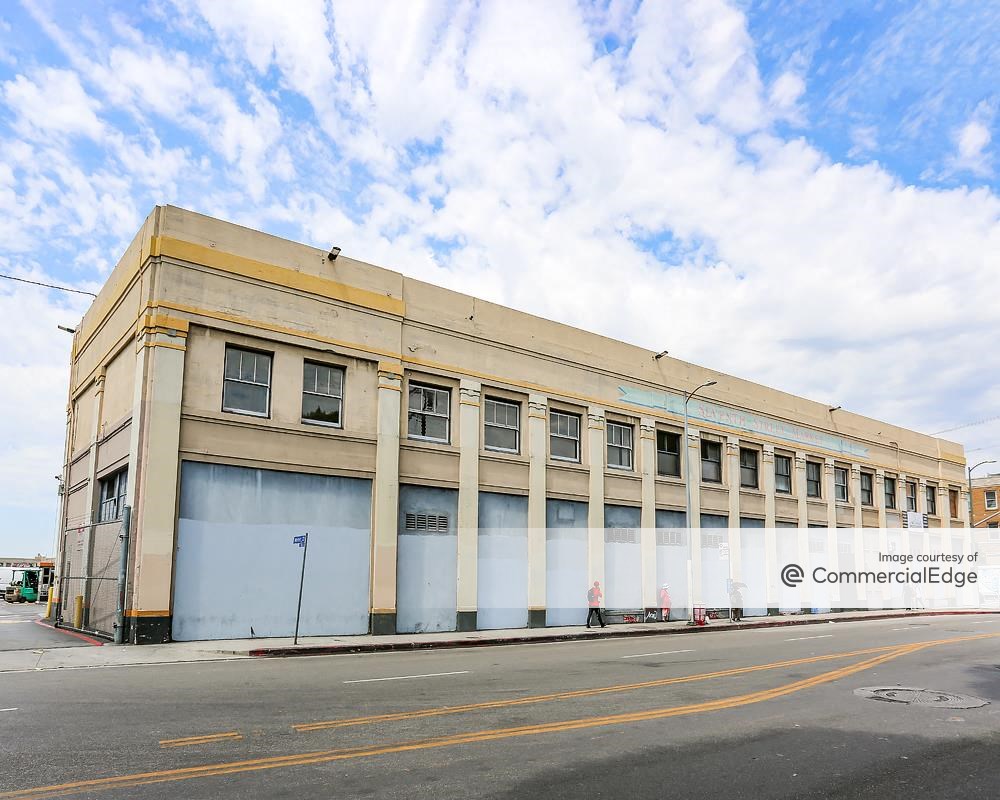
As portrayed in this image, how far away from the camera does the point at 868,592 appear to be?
44844 mm

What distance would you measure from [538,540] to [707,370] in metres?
13.5

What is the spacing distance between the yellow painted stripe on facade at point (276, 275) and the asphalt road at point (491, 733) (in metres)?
10.7

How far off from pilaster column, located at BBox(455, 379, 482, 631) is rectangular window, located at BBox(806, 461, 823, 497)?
74.2 ft

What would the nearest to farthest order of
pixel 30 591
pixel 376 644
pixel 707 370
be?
pixel 376 644, pixel 707 370, pixel 30 591

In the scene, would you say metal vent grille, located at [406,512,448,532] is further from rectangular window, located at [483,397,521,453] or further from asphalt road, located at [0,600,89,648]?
asphalt road, located at [0,600,89,648]

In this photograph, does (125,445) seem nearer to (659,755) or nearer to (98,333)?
(98,333)

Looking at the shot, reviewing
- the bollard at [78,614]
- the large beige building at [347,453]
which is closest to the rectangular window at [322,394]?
the large beige building at [347,453]

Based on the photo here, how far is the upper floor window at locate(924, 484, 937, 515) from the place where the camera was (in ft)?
173

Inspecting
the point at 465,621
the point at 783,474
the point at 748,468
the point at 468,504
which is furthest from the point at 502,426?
the point at 783,474

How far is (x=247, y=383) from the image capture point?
22.4 metres

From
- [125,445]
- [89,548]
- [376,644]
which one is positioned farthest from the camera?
[89,548]

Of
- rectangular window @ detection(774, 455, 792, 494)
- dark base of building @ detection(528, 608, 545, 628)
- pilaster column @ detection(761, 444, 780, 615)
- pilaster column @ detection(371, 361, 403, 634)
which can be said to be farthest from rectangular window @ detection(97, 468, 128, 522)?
rectangular window @ detection(774, 455, 792, 494)

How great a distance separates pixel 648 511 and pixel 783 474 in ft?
38.7

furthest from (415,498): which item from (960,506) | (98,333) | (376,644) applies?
(960,506)
